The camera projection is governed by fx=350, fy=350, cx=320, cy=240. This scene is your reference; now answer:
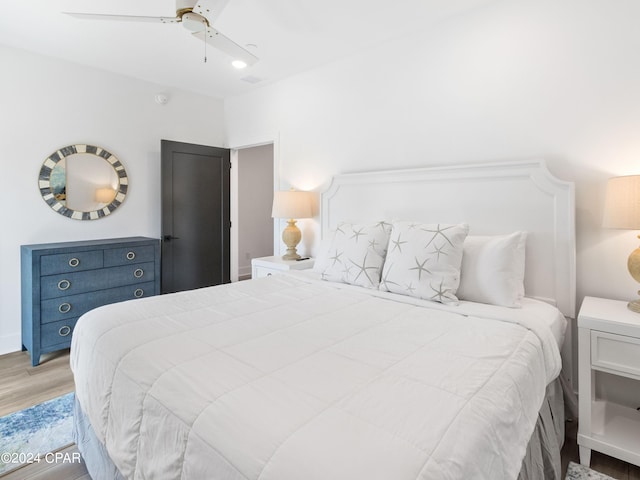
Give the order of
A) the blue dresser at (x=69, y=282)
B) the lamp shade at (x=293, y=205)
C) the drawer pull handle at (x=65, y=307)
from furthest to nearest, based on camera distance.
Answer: the lamp shade at (x=293, y=205)
the drawer pull handle at (x=65, y=307)
the blue dresser at (x=69, y=282)

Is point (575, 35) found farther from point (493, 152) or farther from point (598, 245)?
point (598, 245)

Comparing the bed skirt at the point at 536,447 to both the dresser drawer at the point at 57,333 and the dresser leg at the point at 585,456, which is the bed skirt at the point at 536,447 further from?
the dresser drawer at the point at 57,333

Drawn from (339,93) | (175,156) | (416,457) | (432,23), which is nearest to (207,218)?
(175,156)

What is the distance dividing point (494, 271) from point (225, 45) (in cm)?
212

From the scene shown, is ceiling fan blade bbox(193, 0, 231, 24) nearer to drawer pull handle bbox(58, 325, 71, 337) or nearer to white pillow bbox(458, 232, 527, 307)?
white pillow bbox(458, 232, 527, 307)

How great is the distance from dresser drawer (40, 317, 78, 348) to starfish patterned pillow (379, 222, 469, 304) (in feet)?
9.10

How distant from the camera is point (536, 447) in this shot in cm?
142

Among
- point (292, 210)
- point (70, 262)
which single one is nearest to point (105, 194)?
point (70, 262)

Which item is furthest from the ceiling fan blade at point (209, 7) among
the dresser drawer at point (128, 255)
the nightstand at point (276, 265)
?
the dresser drawer at point (128, 255)

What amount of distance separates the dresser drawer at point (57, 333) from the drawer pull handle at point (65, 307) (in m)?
0.09

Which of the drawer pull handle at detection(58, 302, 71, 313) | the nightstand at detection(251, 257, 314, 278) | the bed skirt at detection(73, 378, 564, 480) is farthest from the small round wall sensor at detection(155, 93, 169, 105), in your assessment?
the bed skirt at detection(73, 378, 564, 480)

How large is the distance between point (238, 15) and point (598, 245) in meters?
2.85

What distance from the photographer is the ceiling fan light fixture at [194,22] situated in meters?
1.89

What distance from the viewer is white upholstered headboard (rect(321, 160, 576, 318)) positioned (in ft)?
6.88
